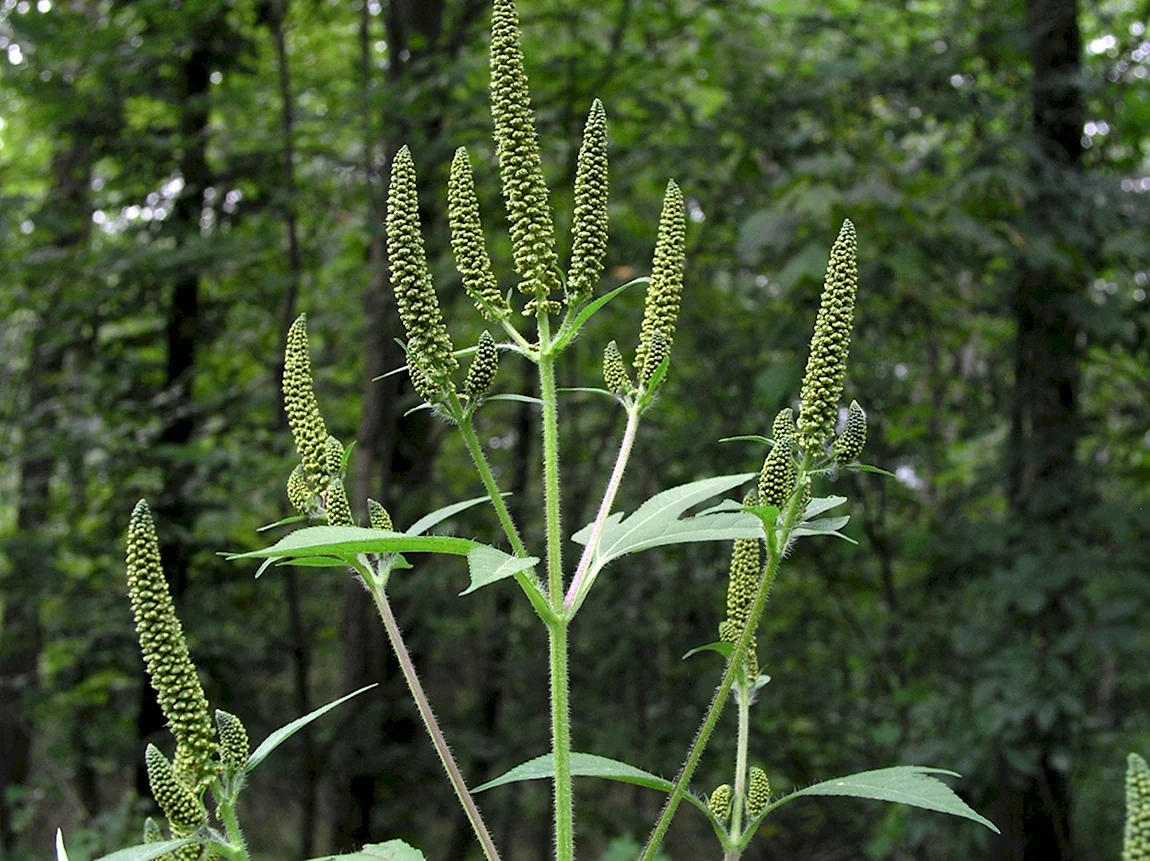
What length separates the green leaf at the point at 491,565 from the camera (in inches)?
52.9

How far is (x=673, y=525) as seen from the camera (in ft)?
5.35

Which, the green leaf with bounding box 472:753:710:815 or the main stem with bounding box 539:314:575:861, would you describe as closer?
the main stem with bounding box 539:314:575:861

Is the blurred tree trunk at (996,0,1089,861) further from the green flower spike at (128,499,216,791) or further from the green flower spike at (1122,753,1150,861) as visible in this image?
the green flower spike at (128,499,216,791)

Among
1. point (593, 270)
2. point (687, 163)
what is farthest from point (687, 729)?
point (593, 270)

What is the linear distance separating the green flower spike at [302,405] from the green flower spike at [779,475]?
26.8 inches

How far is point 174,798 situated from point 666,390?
876cm

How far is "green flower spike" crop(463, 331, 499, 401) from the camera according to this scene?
1.68 meters

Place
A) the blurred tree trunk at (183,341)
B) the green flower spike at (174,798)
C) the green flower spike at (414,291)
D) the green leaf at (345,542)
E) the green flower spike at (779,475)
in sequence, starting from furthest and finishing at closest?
the blurred tree trunk at (183,341) → the green flower spike at (779,475) → the green flower spike at (414,291) → the green flower spike at (174,798) → the green leaf at (345,542)

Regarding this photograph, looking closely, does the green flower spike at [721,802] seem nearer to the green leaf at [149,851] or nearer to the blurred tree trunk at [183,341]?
the green leaf at [149,851]

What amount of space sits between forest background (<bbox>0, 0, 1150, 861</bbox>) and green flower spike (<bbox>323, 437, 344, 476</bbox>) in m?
4.31

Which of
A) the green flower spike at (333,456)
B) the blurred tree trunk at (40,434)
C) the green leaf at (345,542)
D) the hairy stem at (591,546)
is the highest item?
the green leaf at (345,542)

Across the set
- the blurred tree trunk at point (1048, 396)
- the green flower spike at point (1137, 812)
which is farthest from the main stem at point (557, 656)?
the blurred tree trunk at point (1048, 396)

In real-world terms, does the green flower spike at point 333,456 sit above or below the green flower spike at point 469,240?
below

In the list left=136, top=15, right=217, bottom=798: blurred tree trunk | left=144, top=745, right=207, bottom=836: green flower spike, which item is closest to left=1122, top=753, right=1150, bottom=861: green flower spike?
left=144, top=745, right=207, bottom=836: green flower spike
